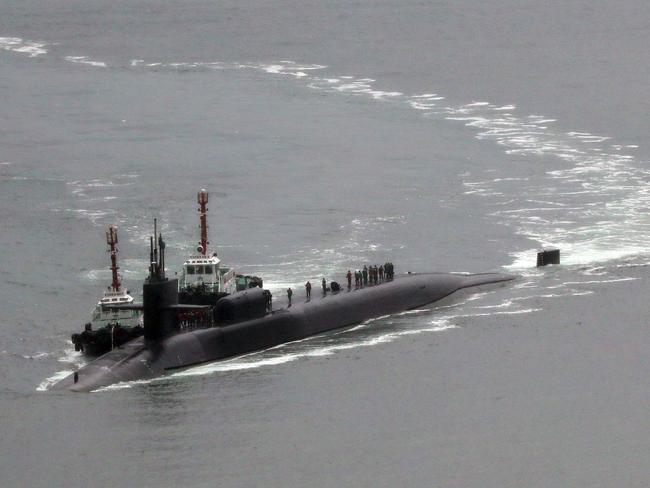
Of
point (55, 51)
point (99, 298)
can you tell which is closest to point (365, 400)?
point (99, 298)

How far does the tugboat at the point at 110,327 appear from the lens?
58156mm

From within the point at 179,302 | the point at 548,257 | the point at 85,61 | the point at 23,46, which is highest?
the point at 23,46

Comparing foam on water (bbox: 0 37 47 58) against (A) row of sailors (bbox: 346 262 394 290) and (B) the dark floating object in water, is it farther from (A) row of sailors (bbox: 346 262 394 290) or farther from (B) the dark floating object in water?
(A) row of sailors (bbox: 346 262 394 290)

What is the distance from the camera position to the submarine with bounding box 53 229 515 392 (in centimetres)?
5503

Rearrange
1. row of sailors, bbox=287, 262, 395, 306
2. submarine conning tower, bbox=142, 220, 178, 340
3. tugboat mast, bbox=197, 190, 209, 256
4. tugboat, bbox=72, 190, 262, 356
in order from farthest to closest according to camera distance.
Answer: row of sailors, bbox=287, 262, 395, 306 → tugboat mast, bbox=197, 190, 209, 256 → tugboat, bbox=72, 190, 262, 356 → submarine conning tower, bbox=142, 220, 178, 340

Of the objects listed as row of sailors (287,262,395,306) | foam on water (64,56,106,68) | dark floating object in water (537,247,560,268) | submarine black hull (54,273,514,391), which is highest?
foam on water (64,56,106,68)

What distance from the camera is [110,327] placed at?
59000mm

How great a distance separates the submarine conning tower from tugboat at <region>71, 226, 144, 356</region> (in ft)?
6.33

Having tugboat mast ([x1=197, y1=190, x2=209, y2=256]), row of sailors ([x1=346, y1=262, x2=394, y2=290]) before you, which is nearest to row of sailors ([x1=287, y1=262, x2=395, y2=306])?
row of sailors ([x1=346, y1=262, x2=394, y2=290])

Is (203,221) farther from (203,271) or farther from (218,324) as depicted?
(218,324)

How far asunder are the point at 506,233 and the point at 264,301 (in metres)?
22.9

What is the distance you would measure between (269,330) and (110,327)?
19.6 feet

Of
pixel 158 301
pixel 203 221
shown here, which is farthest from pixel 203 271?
pixel 158 301

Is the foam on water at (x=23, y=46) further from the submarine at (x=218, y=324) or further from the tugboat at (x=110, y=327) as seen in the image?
the tugboat at (x=110, y=327)
